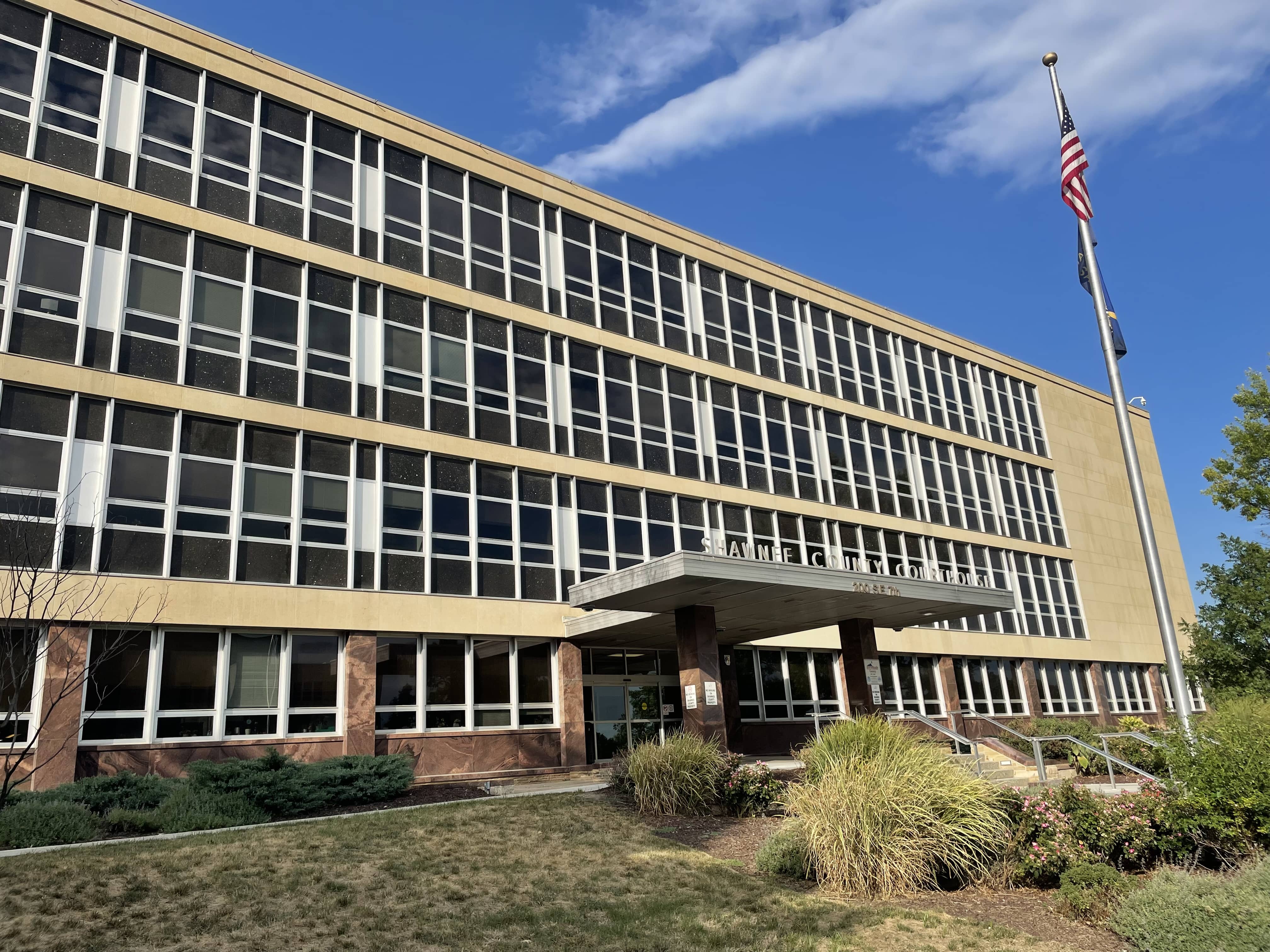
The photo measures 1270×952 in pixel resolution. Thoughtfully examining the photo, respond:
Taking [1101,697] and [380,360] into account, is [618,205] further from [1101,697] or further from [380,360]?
[1101,697]

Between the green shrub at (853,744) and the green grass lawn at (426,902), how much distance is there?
2212mm

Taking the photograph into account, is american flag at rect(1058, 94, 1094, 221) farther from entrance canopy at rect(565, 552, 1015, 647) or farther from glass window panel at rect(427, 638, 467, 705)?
glass window panel at rect(427, 638, 467, 705)

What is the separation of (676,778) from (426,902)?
5946 mm

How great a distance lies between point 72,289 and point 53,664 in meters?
7.46

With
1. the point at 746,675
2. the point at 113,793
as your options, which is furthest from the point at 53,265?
the point at 746,675

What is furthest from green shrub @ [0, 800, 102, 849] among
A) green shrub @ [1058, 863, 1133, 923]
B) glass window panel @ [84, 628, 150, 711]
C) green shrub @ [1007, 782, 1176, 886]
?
green shrub @ [1058, 863, 1133, 923]

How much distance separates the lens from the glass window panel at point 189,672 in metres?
18.4

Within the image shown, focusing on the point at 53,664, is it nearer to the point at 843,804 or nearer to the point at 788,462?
the point at 843,804

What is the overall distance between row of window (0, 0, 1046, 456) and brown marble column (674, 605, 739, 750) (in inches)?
435

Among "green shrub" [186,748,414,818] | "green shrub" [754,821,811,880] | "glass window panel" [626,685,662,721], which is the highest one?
"glass window panel" [626,685,662,721]

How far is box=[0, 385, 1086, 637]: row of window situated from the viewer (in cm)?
1812

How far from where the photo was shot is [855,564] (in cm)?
3159

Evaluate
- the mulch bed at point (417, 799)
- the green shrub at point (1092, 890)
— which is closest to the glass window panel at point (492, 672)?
the mulch bed at point (417, 799)

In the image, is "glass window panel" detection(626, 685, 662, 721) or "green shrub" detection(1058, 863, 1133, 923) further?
"glass window panel" detection(626, 685, 662, 721)
